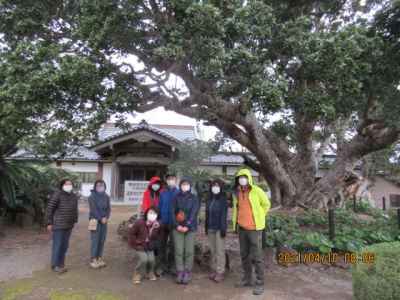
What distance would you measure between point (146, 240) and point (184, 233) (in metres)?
0.61

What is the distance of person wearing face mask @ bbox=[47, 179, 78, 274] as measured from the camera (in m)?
5.15

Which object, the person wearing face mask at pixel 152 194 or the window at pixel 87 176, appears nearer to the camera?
the person wearing face mask at pixel 152 194

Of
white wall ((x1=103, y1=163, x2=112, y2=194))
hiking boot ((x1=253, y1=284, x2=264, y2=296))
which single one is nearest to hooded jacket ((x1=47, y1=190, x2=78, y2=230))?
hiking boot ((x1=253, y1=284, x2=264, y2=296))

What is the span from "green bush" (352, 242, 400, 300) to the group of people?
138 cm

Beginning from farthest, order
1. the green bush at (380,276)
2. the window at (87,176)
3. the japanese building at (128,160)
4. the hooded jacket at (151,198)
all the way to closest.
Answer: the window at (87,176), the japanese building at (128,160), the hooded jacket at (151,198), the green bush at (380,276)

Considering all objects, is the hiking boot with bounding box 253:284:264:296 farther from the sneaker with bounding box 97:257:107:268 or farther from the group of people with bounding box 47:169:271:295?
the sneaker with bounding box 97:257:107:268

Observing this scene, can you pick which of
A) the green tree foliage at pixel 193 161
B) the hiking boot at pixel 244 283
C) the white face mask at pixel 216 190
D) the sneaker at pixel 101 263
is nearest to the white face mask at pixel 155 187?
the white face mask at pixel 216 190

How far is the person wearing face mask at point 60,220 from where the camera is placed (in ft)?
16.9

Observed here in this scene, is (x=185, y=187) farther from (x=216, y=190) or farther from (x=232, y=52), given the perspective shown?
(x=232, y=52)

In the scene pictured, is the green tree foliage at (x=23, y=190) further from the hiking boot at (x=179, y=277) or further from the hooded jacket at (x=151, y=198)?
the hiking boot at (x=179, y=277)

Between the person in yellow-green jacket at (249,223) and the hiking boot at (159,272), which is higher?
the person in yellow-green jacket at (249,223)

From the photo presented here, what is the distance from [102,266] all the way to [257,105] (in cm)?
421

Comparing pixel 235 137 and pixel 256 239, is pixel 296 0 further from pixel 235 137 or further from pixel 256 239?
pixel 256 239

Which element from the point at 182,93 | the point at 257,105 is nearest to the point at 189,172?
the point at 182,93
